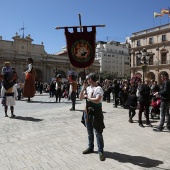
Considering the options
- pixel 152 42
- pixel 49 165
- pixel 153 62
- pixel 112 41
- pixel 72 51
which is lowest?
pixel 49 165

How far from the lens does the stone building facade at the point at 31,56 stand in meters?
45.3

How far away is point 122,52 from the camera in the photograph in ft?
279

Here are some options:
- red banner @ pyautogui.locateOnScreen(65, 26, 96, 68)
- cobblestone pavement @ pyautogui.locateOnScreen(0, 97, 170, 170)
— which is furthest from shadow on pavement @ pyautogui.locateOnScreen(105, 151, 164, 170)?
red banner @ pyautogui.locateOnScreen(65, 26, 96, 68)

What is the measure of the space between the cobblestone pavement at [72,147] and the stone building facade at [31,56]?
126 ft

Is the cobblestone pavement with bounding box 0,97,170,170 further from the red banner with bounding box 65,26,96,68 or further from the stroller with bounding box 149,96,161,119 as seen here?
the red banner with bounding box 65,26,96,68

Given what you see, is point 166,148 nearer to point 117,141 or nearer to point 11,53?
point 117,141

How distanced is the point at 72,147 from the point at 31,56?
4475 centimetres

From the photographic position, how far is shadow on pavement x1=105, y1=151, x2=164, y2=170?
4.41 metres

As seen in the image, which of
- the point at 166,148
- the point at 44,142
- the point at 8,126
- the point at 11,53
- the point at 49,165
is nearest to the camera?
the point at 49,165

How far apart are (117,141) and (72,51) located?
269 cm

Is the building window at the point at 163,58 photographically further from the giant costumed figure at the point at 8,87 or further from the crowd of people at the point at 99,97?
the giant costumed figure at the point at 8,87

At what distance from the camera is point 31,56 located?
48.4 meters

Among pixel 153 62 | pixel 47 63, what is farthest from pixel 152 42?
pixel 47 63

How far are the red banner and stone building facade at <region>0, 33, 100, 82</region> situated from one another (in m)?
38.9
